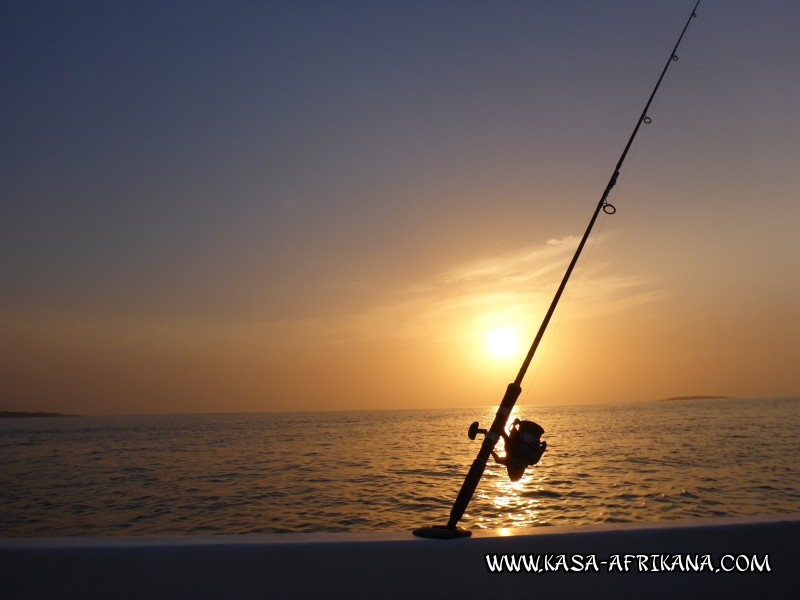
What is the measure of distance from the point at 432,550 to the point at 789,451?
25.1m

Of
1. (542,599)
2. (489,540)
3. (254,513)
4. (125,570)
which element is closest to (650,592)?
(542,599)

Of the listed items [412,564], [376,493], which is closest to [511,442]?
[412,564]

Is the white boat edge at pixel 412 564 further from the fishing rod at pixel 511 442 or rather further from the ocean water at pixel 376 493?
the ocean water at pixel 376 493

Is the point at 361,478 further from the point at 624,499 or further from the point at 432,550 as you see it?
the point at 432,550

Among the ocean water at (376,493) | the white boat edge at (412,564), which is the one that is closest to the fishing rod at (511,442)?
the white boat edge at (412,564)

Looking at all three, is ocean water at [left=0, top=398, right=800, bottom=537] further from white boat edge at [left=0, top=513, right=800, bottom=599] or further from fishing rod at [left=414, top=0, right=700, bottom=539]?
white boat edge at [left=0, top=513, right=800, bottom=599]

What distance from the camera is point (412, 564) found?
2.74 m

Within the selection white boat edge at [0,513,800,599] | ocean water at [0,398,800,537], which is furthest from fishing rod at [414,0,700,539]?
ocean water at [0,398,800,537]

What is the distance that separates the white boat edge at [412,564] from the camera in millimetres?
2652

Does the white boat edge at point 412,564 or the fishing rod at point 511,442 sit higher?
the fishing rod at point 511,442

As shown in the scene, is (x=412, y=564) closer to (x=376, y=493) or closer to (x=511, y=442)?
(x=511, y=442)

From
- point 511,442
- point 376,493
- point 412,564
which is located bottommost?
point 376,493

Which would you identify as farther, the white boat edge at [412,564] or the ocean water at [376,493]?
the ocean water at [376,493]

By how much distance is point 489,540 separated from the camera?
9.09ft
